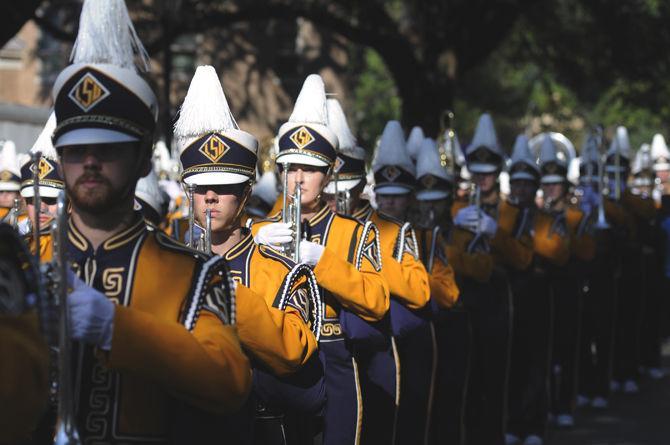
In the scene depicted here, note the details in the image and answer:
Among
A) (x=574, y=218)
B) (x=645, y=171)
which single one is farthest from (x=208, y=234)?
(x=645, y=171)

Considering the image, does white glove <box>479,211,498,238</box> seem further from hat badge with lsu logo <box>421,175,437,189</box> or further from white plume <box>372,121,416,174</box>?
white plume <box>372,121,416,174</box>

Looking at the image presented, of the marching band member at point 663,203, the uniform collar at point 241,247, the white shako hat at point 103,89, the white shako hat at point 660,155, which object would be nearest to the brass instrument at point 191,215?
the uniform collar at point 241,247

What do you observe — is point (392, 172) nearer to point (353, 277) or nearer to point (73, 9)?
point (353, 277)

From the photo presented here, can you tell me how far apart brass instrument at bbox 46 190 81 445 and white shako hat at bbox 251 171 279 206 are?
741 centimetres

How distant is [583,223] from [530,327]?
1846 mm

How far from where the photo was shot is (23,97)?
3134 cm

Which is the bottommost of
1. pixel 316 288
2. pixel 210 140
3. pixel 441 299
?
pixel 441 299

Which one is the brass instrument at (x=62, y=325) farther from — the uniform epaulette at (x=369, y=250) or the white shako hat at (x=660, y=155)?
the white shako hat at (x=660, y=155)

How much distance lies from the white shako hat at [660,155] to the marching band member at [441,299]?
289 inches

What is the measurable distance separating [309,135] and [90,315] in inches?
141

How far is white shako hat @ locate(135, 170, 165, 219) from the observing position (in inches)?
324

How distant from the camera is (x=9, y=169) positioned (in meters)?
9.05

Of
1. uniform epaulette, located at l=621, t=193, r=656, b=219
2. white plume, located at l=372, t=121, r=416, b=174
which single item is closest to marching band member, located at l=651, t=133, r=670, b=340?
uniform epaulette, located at l=621, t=193, r=656, b=219

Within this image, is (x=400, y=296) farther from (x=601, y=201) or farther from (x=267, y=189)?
(x=601, y=201)
